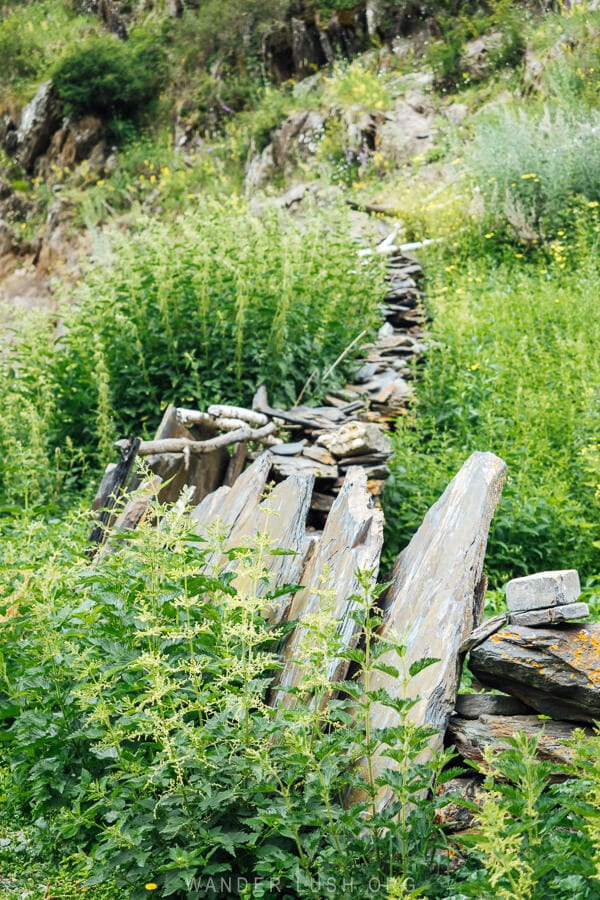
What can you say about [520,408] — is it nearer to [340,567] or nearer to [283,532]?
[283,532]

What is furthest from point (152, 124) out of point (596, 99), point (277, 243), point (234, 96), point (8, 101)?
point (277, 243)

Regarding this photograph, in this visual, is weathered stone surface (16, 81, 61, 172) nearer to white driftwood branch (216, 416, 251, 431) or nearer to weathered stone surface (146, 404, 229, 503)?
white driftwood branch (216, 416, 251, 431)

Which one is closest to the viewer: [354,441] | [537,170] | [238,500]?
[238,500]

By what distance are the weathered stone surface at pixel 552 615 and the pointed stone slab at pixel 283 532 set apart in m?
0.83

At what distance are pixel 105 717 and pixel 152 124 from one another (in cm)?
1814

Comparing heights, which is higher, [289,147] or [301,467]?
[289,147]

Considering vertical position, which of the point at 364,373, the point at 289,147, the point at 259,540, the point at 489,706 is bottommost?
the point at 364,373

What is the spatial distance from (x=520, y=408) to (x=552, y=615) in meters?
3.67

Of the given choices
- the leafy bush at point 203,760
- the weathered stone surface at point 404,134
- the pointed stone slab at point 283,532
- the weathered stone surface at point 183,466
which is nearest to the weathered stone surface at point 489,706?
the leafy bush at point 203,760

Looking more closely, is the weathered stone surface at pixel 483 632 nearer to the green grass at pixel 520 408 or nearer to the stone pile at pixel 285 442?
the green grass at pixel 520 408

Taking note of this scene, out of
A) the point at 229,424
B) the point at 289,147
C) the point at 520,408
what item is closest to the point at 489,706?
the point at 229,424

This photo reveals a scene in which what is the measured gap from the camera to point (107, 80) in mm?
18328

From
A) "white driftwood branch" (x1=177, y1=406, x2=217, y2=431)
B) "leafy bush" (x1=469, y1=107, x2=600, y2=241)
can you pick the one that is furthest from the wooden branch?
"leafy bush" (x1=469, y1=107, x2=600, y2=241)

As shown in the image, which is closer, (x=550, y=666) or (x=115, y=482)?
(x=550, y=666)
